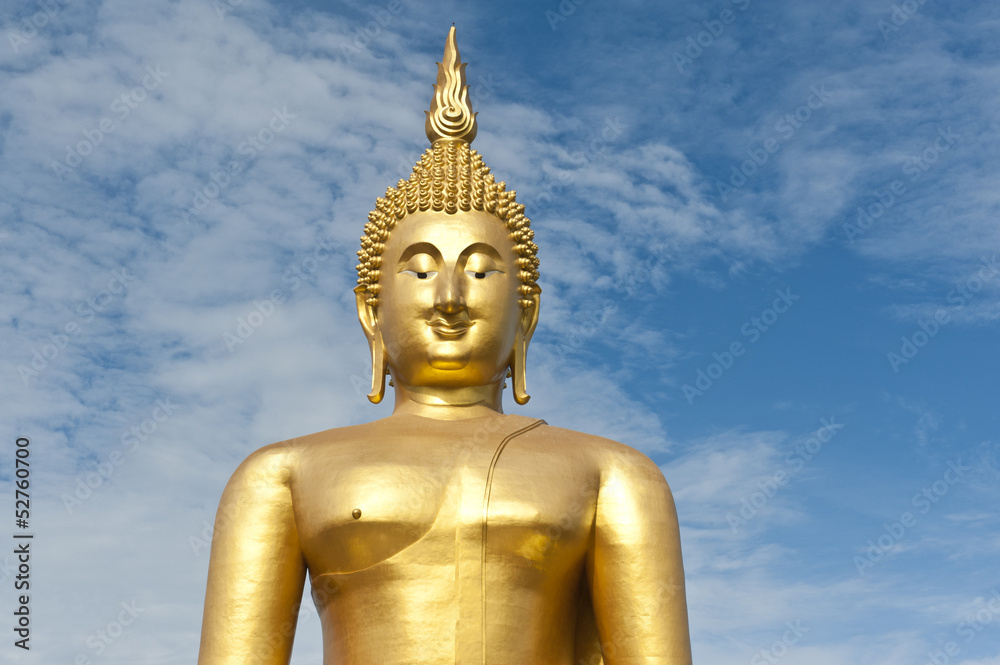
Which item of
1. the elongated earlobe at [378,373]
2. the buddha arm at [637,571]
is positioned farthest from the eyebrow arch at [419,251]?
the buddha arm at [637,571]

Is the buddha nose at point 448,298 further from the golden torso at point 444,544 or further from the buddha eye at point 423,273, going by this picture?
the golden torso at point 444,544

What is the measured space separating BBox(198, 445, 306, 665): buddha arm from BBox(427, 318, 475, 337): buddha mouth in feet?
4.45

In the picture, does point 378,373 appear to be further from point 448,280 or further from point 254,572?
point 254,572

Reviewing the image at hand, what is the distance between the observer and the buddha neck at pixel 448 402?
964 cm

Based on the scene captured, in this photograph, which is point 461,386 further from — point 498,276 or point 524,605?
point 524,605

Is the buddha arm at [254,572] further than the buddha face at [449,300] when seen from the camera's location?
No

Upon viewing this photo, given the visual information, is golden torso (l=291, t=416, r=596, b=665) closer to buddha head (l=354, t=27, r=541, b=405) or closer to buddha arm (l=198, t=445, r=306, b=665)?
buddha arm (l=198, t=445, r=306, b=665)

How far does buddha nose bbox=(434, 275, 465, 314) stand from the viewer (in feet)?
30.7

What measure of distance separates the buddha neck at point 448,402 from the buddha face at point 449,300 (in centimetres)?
5

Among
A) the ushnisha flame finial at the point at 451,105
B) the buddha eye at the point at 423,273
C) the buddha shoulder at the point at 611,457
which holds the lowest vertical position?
the buddha shoulder at the point at 611,457

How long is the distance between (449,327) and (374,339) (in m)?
0.82

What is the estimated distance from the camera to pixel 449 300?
30.6 feet

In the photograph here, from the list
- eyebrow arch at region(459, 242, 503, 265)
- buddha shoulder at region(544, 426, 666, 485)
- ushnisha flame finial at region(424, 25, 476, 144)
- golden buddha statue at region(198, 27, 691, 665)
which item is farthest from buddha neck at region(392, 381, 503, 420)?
ushnisha flame finial at region(424, 25, 476, 144)

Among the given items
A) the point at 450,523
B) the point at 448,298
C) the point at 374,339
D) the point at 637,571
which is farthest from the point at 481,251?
the point at 637,571
